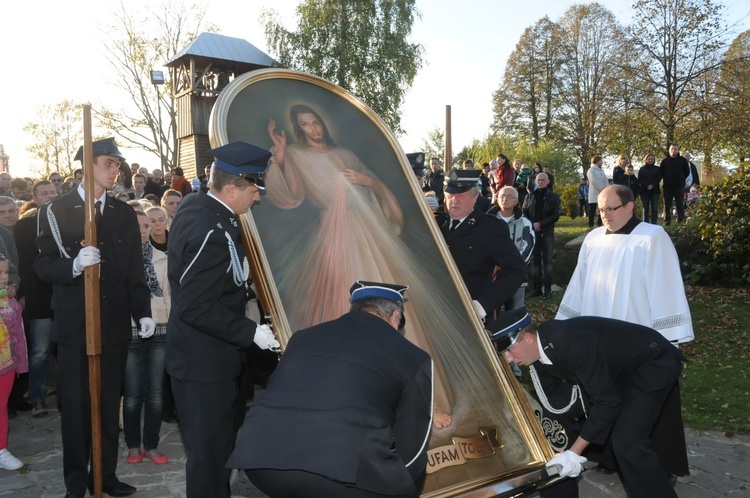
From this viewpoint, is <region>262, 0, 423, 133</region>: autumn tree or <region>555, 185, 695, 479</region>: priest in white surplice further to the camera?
<region>262, 0, 423, 133</region>: autumn tree

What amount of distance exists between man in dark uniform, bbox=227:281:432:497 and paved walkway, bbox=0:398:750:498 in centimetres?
225

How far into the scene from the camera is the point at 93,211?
3938 millimetres

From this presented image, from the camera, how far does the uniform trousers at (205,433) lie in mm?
3326

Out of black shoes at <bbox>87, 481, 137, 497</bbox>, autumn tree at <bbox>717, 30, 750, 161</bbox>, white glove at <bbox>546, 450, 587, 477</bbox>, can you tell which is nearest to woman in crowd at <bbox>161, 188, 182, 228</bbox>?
black shoes at <bbox>87, 481, 137, 497</bbox>

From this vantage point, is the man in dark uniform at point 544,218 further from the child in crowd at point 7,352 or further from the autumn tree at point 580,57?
the autumn tree at point 580,57

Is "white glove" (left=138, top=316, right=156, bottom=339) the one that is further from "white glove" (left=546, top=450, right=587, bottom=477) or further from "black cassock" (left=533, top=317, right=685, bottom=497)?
"white glove" (left=546, top=450, right=587, bottom=477)

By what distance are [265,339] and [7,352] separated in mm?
2875

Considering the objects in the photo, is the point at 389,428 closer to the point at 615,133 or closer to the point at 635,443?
the point at 635,443

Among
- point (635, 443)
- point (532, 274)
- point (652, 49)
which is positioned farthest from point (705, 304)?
point (652, 49)

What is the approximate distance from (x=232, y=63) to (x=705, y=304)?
78.9 feet

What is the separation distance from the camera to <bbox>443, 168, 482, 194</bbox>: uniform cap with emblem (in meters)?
5.11

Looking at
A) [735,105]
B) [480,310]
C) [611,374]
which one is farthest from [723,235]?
[735,105]

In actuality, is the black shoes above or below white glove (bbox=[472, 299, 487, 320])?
below

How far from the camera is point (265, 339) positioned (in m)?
3.35
